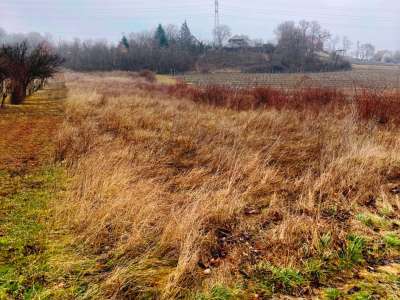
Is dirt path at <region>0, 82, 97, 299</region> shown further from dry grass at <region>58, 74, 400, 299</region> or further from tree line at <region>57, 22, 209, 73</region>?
tree line at <region>57, 22, 209, 73</region>

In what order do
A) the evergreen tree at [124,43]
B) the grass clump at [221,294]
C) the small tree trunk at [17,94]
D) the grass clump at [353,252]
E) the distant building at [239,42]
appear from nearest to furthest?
the grass clump at [221,294], the grass clump at [353,252], the small tree trunk at [17,94], the evergreen tree at [124,43], the distant building at [239,42]

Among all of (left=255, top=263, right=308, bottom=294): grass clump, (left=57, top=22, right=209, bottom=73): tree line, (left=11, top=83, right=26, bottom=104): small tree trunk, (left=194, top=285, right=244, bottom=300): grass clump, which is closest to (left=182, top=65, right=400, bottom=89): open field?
(left=255, top=263, right=308, bottom=294): grass clump

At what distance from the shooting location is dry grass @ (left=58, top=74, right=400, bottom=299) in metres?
2.63

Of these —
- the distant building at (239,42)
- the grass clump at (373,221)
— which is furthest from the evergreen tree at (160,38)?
the grass clump at (373,221)

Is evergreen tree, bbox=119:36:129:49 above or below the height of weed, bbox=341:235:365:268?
above

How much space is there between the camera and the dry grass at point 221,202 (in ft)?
8.64

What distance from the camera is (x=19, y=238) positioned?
9.84ft

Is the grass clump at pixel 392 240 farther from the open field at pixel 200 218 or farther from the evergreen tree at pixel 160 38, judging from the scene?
the evergreen tree at pixel 160 38

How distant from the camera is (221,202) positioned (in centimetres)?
369

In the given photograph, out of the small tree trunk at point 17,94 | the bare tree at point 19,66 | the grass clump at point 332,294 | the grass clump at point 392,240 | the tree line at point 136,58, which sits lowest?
the grass clump at point 332,294

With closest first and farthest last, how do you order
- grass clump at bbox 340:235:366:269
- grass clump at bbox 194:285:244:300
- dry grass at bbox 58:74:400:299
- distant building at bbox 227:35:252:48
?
grass clump at bbox 194:285:244:300 < dry grass at bbox 58:74:400:299 < grass clump at bbox 340:235:366:269 < distant building at bbox 227:35:252:48

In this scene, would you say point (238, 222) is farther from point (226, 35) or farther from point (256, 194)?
point (226, 35)

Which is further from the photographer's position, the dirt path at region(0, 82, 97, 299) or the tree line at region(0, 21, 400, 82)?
the tree line at region(0, 21, 400, 82)

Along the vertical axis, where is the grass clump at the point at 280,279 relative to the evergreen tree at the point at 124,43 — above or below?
below
